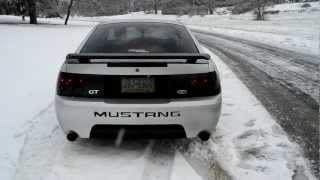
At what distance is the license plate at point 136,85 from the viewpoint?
3840 millimetres

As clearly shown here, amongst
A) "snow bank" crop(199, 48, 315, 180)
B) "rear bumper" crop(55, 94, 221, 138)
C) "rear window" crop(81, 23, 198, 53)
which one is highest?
"rear window" crop(81, 23, 198, 53)

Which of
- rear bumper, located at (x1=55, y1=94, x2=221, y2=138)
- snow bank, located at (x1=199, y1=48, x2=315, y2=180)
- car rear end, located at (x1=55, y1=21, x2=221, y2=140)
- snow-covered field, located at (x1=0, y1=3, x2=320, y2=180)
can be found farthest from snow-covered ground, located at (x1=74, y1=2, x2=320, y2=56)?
rear bumper, located at (x1=55, y1=94, x2=221, y2=138)

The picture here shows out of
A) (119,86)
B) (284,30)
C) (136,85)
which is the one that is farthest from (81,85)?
(284,30)

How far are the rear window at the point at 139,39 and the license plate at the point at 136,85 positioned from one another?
1048mm

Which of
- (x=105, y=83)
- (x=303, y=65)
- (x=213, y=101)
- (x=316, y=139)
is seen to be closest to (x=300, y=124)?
(x=316, y=139)

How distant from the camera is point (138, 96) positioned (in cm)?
386

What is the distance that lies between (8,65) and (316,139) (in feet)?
28.1

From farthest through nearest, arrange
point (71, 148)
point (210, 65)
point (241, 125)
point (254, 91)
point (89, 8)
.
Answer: point (89, 8), point (254, 91), point (241, 125), point (71, 148), point (210, 65)

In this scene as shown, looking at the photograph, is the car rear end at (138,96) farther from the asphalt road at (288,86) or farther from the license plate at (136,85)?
the asphalt road at (288,86)

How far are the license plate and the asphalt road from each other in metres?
1.82

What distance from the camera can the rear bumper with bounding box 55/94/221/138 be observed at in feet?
12.5

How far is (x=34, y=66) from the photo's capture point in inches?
420

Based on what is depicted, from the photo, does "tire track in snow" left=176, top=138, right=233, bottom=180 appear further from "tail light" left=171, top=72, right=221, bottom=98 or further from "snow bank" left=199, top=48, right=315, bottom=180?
"tail light" left=171, top=72, right=221, bottom=98

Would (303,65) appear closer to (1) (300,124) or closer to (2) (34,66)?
(1) (300,124)
